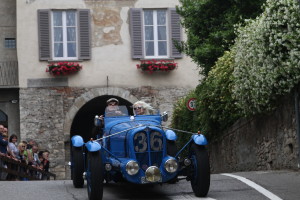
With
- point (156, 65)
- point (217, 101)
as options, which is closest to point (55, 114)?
point (156, 65)

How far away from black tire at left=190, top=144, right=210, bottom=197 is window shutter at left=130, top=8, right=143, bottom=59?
1800 centimetres

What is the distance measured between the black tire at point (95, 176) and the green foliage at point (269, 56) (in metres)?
4.82

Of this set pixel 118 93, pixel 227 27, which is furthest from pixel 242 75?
pixel 118 93

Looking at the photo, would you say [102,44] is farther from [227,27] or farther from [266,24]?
[266,24]

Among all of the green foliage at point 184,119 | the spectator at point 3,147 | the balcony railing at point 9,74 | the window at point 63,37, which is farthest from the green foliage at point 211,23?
the balcony railing at point 9,74

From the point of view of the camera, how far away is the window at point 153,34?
1145 inches

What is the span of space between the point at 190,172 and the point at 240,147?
7.53m

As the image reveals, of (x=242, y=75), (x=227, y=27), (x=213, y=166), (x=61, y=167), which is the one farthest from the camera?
(x=61, y=167)

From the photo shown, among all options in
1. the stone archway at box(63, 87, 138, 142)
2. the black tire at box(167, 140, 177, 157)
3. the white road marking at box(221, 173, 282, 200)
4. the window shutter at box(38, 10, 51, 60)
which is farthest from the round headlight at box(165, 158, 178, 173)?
the window shutter at box(38, 10, 51, 60)

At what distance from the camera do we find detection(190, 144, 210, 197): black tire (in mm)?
10938

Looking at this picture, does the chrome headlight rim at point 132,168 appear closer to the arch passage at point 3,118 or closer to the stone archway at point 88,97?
the stone archway at point 88,97

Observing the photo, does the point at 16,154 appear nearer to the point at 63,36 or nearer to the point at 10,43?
the point at 63,36

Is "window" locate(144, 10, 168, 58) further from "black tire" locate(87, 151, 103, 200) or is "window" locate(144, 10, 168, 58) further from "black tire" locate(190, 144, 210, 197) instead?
"black tire" locate(87, 151, 103, 200)

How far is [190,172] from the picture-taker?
1132 cm
